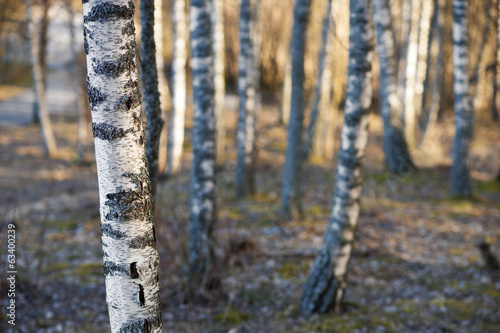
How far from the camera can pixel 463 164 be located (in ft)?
30.6

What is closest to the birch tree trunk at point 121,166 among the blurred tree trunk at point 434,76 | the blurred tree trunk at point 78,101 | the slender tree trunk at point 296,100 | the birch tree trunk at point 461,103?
the slender tree trunk at point 296,100

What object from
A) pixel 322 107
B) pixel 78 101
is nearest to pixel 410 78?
pixel 322 107

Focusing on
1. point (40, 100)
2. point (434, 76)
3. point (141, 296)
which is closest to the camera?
point (141, 296)

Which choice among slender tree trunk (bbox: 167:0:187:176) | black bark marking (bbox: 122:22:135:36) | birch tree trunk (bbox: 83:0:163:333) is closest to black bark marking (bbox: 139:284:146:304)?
birch tree trunk (bbox: 83:0:163:333)

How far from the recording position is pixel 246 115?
32.9ft

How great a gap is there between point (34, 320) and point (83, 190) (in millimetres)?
7217

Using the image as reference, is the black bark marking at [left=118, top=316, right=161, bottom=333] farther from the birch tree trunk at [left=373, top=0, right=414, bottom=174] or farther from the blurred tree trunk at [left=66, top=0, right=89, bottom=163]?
the blurred tree trunk at [left=66, top=0, right=89, bottom=163]

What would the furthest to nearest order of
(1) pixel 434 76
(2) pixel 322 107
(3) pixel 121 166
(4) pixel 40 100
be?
1. (1) pixel 434 76
2. (4) pixel 40 100
3. (2) pixel 322 107
4. (3) pixel 121 166

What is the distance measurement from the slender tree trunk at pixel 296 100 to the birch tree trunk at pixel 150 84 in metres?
4.15

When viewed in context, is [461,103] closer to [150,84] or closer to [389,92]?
[389,92]

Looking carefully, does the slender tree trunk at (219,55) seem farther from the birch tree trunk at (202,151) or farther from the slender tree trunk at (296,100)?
the birch tree trunk at (202,151)

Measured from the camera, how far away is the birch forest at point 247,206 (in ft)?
7.89

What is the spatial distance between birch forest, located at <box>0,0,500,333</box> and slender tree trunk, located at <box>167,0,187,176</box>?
2.4 inches

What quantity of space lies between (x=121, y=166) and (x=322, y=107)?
477 inches
